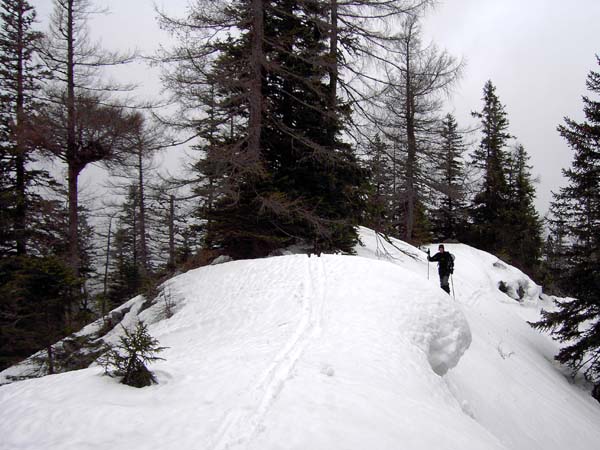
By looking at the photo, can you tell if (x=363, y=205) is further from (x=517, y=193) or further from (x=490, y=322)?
(x=517, y=193)

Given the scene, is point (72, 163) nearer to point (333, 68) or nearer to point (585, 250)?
point (333, 68)

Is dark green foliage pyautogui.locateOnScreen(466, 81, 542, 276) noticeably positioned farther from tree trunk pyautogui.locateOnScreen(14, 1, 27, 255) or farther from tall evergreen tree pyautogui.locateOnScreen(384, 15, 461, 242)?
tree trunk pyautogui.locateOnScreen(14, 1, 27, 255)

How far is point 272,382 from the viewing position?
3.99 metres

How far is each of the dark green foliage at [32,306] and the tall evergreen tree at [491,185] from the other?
2765 cm

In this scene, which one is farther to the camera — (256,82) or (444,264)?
(444,264)

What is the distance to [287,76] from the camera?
1263 cm

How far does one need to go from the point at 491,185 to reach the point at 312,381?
29348mm

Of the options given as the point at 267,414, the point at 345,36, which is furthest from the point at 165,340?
the point at 345,36

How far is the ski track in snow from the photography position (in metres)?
2.98

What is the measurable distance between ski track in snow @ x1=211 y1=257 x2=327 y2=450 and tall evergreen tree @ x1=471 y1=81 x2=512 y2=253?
25.3 metres

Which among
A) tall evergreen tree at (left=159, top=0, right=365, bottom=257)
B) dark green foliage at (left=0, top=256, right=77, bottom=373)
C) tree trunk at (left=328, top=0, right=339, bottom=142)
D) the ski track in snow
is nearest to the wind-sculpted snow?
the ski track in snow

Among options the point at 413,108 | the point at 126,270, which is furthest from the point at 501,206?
the point at 126,270

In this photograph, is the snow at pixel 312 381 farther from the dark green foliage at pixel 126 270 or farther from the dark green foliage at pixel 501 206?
Answer: the dark green foliage at pixel 501 206

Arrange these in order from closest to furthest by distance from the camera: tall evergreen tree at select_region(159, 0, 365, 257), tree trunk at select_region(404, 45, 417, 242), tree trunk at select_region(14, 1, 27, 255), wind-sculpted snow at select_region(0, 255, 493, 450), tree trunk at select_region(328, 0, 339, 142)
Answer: wind-sculpted snow at select_region(0, 255, 493, 450) → tall evergreen tree at select_region(159, 0, 365, 257) → tree trunk at select_region(328, 0, 339, 142) → tree trunk at select_region(404, 45, 417, 242) → tree trunk at select_region(14, 1, 27, 255)
